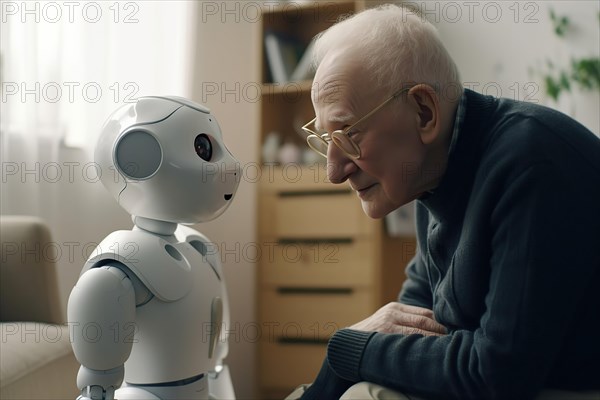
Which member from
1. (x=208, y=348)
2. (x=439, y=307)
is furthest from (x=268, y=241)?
(x=439, y=307)

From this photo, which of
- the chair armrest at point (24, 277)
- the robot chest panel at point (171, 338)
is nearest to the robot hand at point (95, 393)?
the robot chest panel at point (171, 338)

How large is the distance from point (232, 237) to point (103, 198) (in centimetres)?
76

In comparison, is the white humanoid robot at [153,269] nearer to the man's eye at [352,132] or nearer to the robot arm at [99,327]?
the robot arm at [99,327]

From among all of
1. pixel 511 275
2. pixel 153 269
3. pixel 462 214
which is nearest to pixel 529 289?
pixel 511 275

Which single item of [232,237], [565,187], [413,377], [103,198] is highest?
[565,187]

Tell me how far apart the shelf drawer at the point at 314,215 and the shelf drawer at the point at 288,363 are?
1.49 feet

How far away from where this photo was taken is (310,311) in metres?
2.72

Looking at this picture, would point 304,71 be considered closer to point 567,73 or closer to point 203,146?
point 567,73

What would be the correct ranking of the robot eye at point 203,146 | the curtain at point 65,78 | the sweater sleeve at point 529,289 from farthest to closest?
the curtain at point 65,78, the robot eye at point 203,146, the sweater sleeve at point 529,289

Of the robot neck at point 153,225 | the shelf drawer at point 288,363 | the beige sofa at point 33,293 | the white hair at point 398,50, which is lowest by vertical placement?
the shelf drawer at point 288,363

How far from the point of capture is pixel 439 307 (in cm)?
116

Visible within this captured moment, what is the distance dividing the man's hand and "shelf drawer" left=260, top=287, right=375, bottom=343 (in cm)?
139

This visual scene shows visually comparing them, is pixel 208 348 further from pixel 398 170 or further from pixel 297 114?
pixel 297 114

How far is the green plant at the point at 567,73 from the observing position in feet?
8.39
